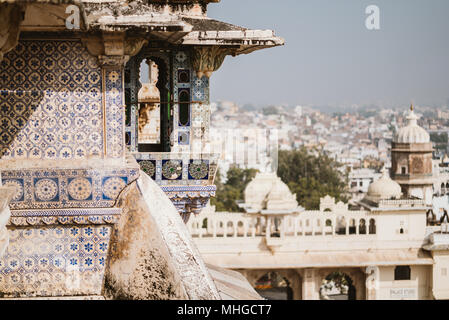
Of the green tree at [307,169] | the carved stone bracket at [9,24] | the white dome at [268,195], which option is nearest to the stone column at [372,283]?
the white dome at [268,195]

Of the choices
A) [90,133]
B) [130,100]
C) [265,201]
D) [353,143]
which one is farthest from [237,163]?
[90,133]

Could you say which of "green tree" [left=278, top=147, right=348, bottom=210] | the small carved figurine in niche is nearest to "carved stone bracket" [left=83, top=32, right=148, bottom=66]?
the small carved figurine in niche

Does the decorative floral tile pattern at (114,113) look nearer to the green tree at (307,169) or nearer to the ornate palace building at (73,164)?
the ornate palace building at (73,164)

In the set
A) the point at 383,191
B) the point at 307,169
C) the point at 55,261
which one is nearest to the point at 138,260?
the point at 55,261

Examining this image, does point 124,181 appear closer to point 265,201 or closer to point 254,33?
point 254,33

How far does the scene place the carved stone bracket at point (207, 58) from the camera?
23.4 feet

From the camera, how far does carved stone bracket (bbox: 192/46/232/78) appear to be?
23.4ft

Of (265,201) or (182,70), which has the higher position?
(182,70)

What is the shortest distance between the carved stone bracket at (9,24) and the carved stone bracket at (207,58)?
357 centimetres

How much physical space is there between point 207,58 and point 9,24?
3778mm

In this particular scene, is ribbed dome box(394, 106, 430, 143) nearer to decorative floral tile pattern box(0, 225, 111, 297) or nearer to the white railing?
the white railing

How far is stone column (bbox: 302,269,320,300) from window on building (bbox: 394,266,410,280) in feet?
9.33

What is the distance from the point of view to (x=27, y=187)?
14.2 ft

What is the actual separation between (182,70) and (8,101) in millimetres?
3163
